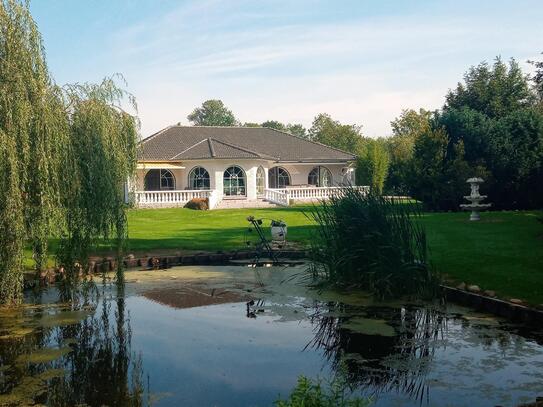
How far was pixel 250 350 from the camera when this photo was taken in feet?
28.2

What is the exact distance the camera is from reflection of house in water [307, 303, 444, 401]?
7.28m

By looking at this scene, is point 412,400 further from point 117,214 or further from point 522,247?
point 522,247

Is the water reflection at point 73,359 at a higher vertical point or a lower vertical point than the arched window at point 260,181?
lower

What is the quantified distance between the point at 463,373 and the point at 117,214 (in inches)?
265

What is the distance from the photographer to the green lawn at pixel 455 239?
40.0 ft

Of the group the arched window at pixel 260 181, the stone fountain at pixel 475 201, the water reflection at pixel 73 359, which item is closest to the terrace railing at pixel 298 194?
the arched window at pixel 260 181

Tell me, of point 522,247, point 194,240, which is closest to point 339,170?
point 194,240

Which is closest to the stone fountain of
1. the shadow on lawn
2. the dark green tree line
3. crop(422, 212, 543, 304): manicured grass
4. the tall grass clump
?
crop(422, 212, 543, 304): manicured grass

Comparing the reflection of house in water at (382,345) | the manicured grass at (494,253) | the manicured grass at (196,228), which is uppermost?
the manicured grass at (196,228)

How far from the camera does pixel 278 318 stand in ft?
34.1

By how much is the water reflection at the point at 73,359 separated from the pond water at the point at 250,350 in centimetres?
2

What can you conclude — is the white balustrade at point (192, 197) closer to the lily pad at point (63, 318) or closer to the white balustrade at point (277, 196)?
the white balustrade at point (277, 196)

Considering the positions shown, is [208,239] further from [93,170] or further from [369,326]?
[369,326]

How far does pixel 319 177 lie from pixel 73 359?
123 feet
